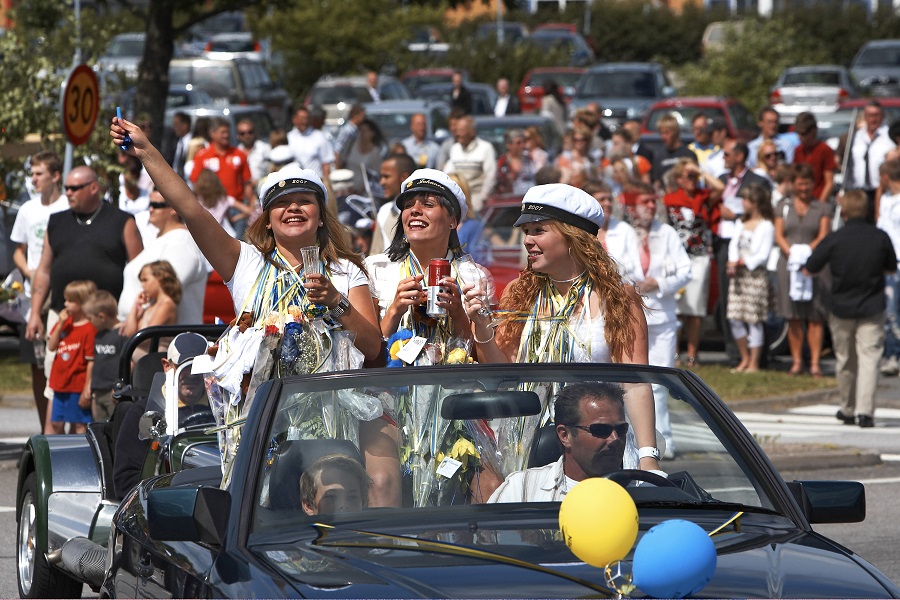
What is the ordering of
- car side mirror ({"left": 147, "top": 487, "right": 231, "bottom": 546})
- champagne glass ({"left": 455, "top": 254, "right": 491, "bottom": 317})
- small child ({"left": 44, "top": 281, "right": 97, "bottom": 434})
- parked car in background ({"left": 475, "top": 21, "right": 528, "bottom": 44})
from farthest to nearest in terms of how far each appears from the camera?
parked car in background ({"left": 475, "top": 21, "right": 528, "bottom": 44}) → small child ({"left": 44, "top": 281, "right": 97, "bottom": 434}) → champagne glass ({"left": 455, "top": 254, "right": 491, "bottom": 317}) → car side mirror ({"left": 147, "top": 487, "right": 231, "bottom": 546})

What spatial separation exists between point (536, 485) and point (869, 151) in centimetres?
1560

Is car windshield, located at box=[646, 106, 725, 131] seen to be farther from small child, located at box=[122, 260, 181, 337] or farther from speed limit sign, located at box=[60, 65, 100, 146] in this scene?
small child, located at box=[122, 260, 181, 337]

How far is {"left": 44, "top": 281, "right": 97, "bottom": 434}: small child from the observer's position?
1045 cm

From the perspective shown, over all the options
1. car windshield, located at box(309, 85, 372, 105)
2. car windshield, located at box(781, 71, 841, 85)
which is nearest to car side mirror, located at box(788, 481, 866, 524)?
car windshield, located at box(309, 85, 372, 105)

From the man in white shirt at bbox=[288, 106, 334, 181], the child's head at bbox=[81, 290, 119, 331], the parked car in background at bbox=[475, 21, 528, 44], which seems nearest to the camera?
the child's head at bbox=[81, 290, 119, 331]

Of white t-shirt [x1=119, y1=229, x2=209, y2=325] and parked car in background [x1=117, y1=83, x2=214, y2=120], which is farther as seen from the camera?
parked car in background [x1=117, y1=83, x2=214, y2=120]

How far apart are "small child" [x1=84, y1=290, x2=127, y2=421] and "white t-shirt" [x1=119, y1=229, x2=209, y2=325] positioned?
18 centimetres

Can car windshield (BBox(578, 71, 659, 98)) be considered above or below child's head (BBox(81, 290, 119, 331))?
above

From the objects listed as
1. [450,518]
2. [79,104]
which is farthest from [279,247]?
[79,104]

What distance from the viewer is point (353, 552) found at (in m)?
4.06

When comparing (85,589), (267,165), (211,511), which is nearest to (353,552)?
(211,511)

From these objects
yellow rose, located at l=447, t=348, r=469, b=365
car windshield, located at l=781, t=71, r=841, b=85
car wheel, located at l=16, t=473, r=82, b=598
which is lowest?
car wheel, located at l=16, t=473, r=82, b=598

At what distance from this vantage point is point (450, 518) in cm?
438

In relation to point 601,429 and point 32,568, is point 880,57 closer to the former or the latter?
point 32,568
